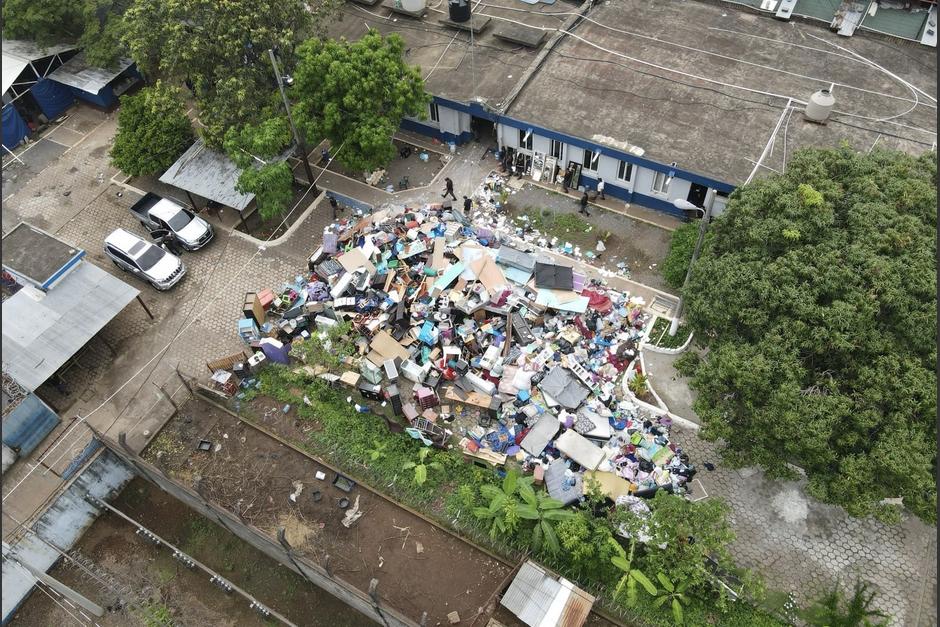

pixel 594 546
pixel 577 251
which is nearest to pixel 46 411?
pixel 594 546

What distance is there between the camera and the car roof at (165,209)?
27.4 meters

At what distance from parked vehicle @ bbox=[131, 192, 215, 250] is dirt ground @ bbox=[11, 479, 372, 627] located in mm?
11372

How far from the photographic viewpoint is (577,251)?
87.1 feet

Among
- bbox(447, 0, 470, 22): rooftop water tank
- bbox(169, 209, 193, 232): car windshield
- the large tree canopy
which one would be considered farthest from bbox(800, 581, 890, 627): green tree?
bbox(447, 0, 470, 22): rooftop water tank

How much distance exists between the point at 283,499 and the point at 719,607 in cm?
1352

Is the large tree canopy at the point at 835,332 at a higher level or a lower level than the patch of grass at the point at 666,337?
higher

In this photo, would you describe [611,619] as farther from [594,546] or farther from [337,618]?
[337,618]

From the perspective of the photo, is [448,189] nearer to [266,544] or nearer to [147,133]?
[147,133]

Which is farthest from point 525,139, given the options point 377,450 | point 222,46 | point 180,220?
point 180,220

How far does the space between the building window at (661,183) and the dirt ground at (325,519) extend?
54.7 feet

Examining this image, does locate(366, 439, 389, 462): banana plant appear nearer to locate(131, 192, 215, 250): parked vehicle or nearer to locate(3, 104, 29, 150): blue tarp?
locate(131, 192, 215, 250): parked vehicle

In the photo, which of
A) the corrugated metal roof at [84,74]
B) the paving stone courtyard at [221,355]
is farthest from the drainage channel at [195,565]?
the corrugated metal roof at [84,74]

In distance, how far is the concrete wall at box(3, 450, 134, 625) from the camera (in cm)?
1919

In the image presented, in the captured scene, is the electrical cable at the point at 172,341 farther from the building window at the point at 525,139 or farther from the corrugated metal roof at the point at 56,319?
the building window at the point at 525,139
